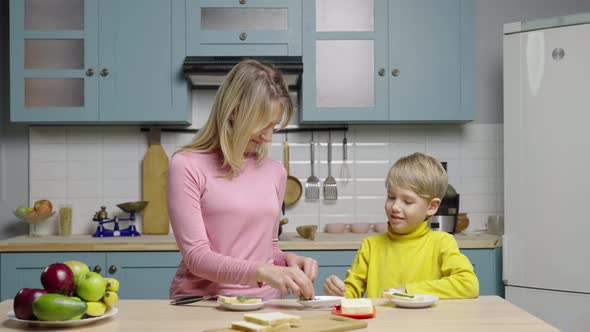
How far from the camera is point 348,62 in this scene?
364 centimetres

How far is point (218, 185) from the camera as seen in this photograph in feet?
6.20

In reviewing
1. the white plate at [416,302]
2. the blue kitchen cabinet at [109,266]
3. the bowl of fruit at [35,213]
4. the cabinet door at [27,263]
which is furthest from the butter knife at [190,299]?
the bowl of fruit at [35,213]

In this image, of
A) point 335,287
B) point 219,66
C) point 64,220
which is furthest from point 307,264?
point 64,220

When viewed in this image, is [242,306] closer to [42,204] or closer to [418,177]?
[418,177]

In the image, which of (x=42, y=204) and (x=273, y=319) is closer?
(x=273, y=319)

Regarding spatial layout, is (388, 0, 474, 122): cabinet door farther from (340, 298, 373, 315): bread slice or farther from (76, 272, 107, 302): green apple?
(76, 272, 107, 302): green apple

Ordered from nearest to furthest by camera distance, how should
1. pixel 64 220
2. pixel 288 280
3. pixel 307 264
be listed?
pixel 288 280 → pixel 307 264 → pixel 64 220

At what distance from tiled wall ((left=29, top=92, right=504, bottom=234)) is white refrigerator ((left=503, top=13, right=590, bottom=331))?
0.58 metres

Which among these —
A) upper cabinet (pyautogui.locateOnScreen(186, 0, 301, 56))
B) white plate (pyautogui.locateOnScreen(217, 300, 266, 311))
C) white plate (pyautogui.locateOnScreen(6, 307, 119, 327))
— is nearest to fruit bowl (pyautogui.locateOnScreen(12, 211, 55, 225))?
upper cabinet (pyautogui.locateOnScreen(186, 0, 301, 56))

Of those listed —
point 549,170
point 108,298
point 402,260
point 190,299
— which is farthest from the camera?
point 549,170

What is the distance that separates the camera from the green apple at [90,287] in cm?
143

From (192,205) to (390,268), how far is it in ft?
2.21

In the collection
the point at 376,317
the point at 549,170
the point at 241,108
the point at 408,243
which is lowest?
the point at 376,317

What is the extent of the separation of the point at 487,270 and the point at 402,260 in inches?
59.0
